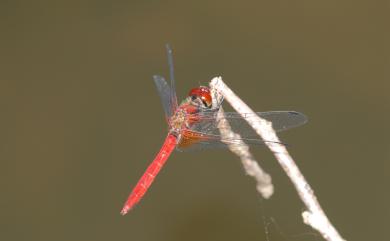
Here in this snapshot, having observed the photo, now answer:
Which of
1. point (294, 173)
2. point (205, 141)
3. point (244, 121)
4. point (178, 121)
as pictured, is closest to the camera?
point (294, 173)

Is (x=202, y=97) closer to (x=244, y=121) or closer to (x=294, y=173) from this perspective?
(x=244, y=121)

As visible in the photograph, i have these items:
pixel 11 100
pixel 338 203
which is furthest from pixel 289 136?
pixel 11 100

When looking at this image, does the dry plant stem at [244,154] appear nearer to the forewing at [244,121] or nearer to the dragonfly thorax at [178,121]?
the forewing at [244,121]

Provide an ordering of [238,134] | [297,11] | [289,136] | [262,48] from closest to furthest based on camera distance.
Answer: [238,134] → [289,136] → [262,48] → [297,11]

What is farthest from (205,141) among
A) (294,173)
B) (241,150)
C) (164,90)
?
(294,173)

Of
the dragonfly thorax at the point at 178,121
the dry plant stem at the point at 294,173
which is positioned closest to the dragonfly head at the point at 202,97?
the dragonfly thorax at the point at 178,121

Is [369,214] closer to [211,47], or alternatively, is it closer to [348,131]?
[348,131]
